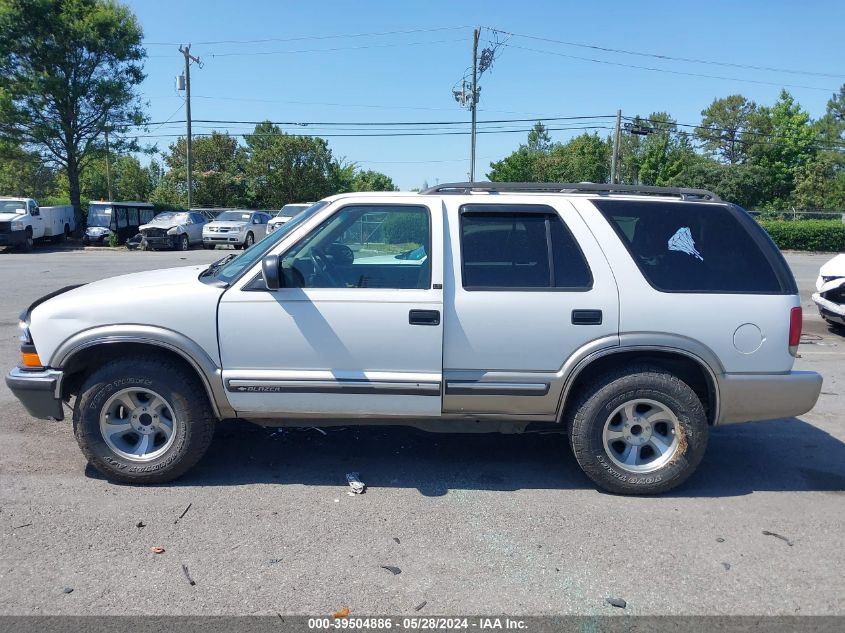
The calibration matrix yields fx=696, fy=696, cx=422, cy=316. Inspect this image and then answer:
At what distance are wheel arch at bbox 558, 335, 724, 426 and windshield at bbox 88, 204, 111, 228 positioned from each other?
29.0 meters

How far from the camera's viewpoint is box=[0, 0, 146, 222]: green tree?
94.4 feet

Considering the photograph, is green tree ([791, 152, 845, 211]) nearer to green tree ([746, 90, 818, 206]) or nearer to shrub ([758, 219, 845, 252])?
green tree ([746, 90, 818, 206])

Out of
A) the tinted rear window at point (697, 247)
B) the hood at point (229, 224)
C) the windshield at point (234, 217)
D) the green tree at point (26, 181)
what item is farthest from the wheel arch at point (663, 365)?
the green tree at point (26, 181)

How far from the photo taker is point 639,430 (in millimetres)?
4488

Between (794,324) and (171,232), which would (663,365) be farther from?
(171,232)

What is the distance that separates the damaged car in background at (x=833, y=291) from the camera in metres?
9.38

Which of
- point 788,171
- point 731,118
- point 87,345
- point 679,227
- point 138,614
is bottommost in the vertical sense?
point 138,614

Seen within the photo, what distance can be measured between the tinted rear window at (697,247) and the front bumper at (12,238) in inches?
1033

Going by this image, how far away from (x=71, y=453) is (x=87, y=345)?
119 centimetres

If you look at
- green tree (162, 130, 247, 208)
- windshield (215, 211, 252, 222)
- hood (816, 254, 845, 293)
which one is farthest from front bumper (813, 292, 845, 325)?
green tree (162, 130, 247, 208)

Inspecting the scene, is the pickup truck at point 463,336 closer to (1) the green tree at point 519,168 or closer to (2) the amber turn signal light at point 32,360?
(2) the amber turn signal light at point 32,360

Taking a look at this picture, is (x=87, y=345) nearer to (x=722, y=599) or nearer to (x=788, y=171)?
(x=722, y=599)

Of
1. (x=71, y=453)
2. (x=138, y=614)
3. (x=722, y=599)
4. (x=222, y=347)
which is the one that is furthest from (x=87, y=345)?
(x=722, y=599)

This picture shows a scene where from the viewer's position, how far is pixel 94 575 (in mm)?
3451
